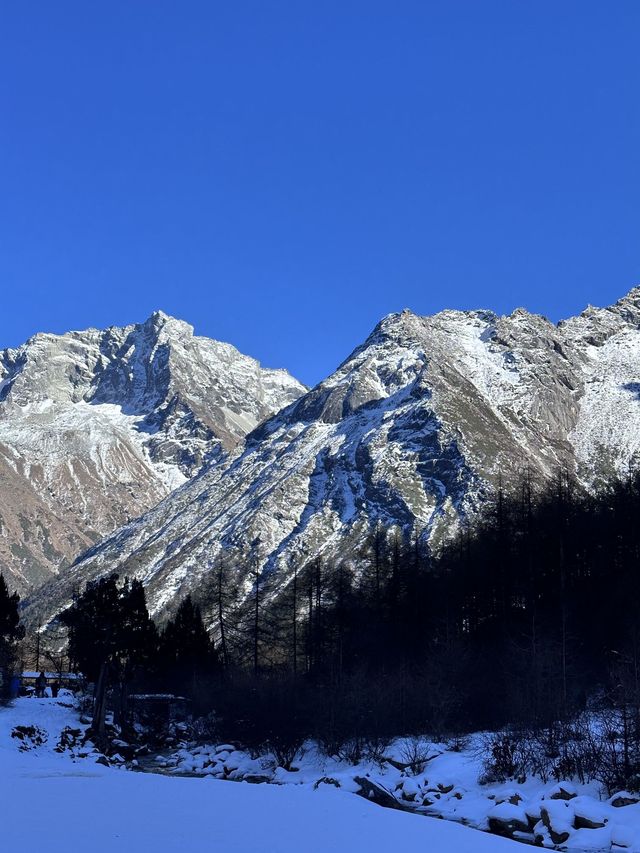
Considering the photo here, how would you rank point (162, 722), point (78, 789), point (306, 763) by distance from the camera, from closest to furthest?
1. point (78, 789)
2. point (306, 763)
3. point (162, 722)

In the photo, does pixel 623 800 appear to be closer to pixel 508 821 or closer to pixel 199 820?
pixel 508 821

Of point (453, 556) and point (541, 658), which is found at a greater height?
point (453, 556)

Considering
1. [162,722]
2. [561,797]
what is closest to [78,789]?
[561,797]

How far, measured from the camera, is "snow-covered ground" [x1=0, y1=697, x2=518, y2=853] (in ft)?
67.8

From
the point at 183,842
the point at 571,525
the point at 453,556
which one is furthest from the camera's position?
the point at 453,556

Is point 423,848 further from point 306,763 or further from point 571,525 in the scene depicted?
point 571,525

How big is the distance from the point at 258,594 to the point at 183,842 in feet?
217

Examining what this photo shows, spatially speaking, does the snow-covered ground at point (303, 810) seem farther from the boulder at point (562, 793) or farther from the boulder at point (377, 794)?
the boulder at point (377, 794)

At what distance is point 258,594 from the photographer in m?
86.6

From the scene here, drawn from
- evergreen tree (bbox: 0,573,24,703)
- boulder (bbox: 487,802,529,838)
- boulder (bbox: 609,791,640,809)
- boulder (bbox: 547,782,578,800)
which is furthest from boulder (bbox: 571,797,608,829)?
evergreen tree (bbox: 0,573,24,703)

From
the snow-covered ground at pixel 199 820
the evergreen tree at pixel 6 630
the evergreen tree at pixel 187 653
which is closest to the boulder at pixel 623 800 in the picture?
the snow-covered ground at pixel 199 820

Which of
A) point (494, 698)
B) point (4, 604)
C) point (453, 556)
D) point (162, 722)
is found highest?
point (453, 556)

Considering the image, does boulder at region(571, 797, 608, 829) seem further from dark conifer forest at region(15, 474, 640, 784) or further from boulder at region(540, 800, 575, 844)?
dark conifer forest at region(15, 474, 640, 784)

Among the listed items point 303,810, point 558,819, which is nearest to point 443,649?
point 558,819
